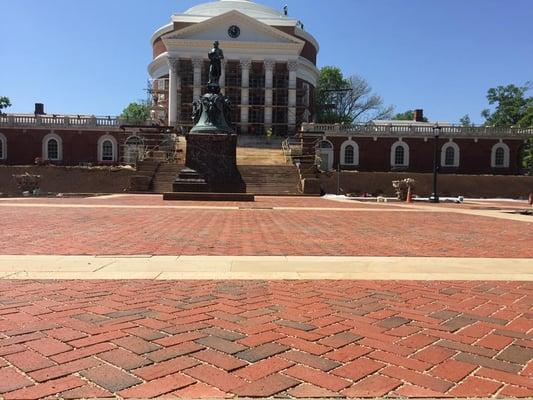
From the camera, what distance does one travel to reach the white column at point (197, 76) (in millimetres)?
62844

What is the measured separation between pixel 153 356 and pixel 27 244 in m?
6.34

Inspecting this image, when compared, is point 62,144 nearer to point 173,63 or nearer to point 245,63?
point 173,63

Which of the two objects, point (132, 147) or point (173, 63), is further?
point (173, 63)

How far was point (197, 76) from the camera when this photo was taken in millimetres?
63250

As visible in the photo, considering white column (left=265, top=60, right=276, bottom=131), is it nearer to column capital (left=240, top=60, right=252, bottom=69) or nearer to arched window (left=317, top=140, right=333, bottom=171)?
column capital (left=240, top=60, right=252, bottom=69)

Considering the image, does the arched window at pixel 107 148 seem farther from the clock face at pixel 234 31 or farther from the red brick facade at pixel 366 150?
the clock face at pixel 234 31

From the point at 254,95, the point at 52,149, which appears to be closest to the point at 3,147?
the point at 52,149

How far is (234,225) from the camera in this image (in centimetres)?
1317

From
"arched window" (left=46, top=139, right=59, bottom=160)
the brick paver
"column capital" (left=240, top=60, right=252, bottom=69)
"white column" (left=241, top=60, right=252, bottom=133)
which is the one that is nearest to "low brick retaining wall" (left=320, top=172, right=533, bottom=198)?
"white column" (left=241, top=60, right=252, bottom=133)

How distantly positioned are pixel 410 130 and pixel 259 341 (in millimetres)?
56454

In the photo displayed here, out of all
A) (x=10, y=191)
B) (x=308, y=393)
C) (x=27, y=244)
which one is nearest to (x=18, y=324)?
(x=308, y=393)

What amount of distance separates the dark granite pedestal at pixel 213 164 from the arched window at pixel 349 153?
3189cm

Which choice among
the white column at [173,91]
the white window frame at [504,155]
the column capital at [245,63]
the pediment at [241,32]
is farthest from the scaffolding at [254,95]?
the white window frame at [504,155]

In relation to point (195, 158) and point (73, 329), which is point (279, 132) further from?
point (73, 329)
